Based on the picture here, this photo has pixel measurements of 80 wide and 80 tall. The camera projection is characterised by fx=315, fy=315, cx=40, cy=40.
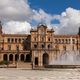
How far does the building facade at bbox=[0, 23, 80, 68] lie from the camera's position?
364ft

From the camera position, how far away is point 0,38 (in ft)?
407

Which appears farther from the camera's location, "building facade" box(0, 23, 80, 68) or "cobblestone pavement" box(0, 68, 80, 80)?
"building facade" box(0, 23, 80, 68)

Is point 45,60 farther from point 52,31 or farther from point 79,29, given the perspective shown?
point 79,29

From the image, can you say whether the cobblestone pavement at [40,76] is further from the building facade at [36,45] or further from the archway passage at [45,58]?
the archway passage at [45,58]

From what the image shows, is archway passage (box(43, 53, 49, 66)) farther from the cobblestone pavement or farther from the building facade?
the cobblestone pavement

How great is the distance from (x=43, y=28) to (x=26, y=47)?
1056 cm

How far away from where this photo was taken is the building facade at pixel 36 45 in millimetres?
111062

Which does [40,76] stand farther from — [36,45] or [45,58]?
[36,45]

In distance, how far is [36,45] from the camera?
11975 cm

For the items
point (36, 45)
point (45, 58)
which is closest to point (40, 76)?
point (45, 58)

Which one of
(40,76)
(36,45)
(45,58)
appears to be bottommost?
(40,76)

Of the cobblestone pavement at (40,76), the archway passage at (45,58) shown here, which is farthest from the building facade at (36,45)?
the cobblestone pavement at (40,76)

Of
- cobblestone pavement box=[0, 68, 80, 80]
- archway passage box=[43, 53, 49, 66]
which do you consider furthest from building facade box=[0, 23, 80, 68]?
cobblestone pavement box=[0, 68, 80, 80]

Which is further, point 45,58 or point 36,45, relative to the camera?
point 36,45
